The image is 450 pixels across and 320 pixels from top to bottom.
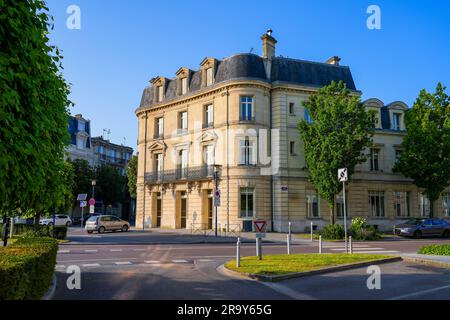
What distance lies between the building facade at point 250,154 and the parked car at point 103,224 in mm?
4198

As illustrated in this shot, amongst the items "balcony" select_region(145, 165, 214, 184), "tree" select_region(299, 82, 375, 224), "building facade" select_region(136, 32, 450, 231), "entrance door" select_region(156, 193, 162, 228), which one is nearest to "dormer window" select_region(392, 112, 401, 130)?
"building facade" select_region(136, 32, 450, 231)

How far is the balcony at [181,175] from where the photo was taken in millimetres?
33969

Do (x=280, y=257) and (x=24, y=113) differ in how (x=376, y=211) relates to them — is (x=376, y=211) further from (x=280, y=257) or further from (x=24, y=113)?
(x=24, y=113)

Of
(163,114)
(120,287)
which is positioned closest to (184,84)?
(163,114)

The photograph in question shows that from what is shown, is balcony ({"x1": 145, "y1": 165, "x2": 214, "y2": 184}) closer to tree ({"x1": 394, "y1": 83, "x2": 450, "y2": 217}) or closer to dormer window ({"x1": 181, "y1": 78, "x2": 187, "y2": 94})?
dormer window ({"x1": 181, "y1": 78, "x2": 187, "y2": 94})

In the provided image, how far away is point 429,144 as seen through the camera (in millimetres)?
32656

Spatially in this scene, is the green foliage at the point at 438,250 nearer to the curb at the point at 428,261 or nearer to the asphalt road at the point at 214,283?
the curb at the point at 428,261

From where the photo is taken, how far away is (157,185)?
38.8 metres

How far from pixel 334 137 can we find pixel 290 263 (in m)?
17.8

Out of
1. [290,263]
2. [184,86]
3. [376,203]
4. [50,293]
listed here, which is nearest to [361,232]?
[376,203]

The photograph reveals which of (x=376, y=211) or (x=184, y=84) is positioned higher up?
(x=184, y=84)

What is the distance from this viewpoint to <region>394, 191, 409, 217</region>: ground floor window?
36844 mm

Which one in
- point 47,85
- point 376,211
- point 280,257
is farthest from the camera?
point 376,211

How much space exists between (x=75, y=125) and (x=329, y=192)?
4436cm
